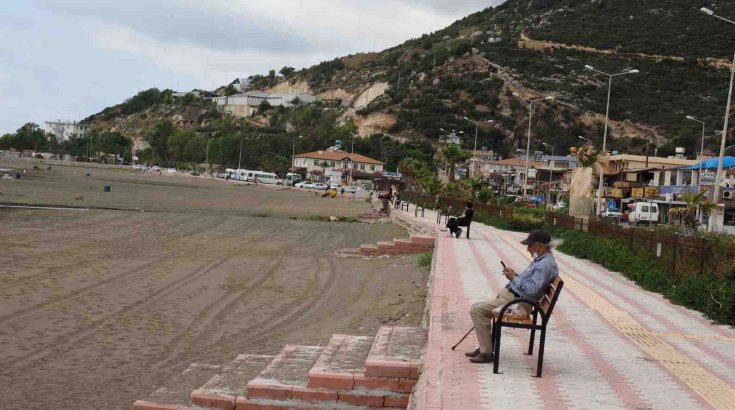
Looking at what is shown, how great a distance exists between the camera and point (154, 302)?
13.8m

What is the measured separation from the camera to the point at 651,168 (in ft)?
202

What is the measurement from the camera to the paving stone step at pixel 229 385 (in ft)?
22.5

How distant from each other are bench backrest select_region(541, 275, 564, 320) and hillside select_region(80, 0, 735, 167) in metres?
87.8

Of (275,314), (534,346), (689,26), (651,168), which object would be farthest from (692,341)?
(689,26)

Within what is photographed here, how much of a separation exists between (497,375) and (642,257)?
411 inches

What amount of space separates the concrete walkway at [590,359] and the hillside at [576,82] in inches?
3275

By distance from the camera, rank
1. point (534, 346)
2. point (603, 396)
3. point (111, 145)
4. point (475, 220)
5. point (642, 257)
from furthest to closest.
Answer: point (111, 145), point (475, 220), point (642, 257), point (534, 346), point (603, 396)

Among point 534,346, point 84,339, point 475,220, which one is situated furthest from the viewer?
point 475,220

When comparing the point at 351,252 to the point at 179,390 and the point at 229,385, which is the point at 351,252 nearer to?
the point at 179,390

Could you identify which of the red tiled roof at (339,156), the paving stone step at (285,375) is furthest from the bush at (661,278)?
the red tiled roof at (339,156)

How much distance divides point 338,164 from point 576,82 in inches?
1420

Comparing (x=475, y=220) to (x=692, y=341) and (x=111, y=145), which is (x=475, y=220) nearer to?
(x=692, y=341)

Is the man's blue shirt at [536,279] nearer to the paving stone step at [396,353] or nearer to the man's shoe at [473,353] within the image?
the man's shoe at [473,353]

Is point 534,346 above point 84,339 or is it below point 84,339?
above
